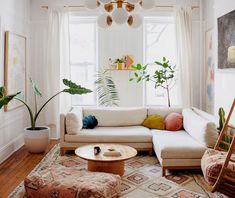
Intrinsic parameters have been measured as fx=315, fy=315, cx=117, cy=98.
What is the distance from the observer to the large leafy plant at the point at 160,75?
584 centimetres

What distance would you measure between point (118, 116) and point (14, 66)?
1.91 meters

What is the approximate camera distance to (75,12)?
611 centimetres

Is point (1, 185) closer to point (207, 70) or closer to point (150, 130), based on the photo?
point (150, 130)

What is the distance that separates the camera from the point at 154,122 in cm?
522

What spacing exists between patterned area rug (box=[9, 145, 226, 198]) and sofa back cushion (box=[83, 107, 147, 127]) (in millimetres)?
873

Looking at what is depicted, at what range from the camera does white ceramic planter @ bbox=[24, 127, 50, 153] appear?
4.91 m

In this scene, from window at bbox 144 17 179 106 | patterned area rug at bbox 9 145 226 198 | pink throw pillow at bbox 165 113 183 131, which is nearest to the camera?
patterned area rug at bbox 9 145 226 198

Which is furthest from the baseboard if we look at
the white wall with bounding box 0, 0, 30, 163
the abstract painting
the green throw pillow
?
the abstract painting

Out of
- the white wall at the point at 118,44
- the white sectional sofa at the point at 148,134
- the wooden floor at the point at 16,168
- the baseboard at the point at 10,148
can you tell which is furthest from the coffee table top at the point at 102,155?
the white wall at the point at 118,44

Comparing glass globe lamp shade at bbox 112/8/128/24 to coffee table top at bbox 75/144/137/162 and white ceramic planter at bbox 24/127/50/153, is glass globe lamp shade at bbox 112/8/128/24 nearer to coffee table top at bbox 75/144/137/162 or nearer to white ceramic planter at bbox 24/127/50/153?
coffee table top at bbox 75/144/137/162

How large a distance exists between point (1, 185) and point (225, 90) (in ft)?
10.2

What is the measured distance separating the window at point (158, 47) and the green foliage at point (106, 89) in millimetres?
695

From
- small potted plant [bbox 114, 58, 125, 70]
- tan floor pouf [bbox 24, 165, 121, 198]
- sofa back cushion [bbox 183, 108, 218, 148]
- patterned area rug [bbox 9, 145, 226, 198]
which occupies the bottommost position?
patterned area rug [bbox 9, 145, 226, 198]

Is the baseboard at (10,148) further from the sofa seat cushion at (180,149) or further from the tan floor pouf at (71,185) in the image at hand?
the sofa seat cushion at (180,149)
